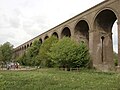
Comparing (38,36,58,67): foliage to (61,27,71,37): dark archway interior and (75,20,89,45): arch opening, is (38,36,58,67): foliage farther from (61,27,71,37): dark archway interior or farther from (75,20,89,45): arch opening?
(75,20,89,45): arch opening

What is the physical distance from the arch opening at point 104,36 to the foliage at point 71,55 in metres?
2.41

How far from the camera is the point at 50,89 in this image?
1061 centimetres

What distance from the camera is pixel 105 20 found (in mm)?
37375

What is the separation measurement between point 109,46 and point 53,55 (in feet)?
31.9

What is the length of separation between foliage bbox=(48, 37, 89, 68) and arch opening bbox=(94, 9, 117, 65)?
7.90ft

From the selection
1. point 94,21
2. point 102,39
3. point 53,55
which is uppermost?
point 94,21

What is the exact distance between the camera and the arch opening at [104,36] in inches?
1457

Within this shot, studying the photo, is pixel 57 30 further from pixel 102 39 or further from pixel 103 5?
pixel 103 5

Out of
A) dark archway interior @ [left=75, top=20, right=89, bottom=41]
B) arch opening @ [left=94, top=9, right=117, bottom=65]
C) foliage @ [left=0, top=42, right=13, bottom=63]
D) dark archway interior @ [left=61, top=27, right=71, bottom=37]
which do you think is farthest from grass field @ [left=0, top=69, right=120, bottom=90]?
foliage @ [left=0, top=42, right=13, bottom=63]

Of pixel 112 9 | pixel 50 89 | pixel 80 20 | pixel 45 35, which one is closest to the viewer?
pixel 50 89

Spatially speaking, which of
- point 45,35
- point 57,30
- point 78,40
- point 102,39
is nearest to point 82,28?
point 78,40

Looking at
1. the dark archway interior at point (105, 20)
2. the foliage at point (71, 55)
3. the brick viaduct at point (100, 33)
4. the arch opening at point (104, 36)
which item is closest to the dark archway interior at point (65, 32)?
the brick viaduct at point (100, 33)

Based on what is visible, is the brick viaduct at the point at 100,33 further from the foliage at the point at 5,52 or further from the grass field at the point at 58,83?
the foliage at the point at 5,52

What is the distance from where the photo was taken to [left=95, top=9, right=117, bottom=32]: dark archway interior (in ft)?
117
